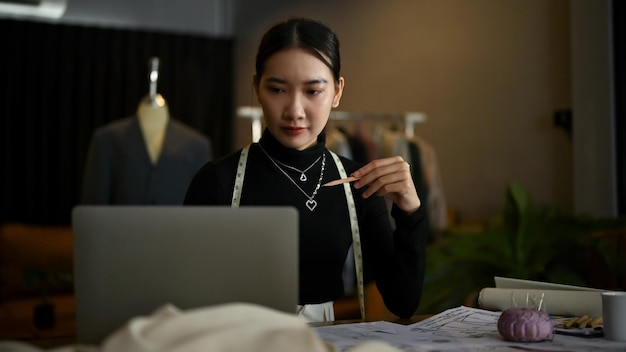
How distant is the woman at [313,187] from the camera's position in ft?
4.77

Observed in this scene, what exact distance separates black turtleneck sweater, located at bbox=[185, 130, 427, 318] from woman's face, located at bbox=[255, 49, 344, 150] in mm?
94

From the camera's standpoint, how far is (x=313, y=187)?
1.59 meters

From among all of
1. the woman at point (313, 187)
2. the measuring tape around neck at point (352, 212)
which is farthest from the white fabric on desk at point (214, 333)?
the measuring tape around neck at point (352, 212)

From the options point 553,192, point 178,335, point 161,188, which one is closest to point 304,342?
point 178,335

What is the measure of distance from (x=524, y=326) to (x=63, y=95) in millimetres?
5506

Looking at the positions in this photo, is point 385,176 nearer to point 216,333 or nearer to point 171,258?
point 171,258

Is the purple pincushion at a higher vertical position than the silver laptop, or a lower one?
lower

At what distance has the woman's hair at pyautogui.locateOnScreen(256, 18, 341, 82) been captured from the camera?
1.50 m

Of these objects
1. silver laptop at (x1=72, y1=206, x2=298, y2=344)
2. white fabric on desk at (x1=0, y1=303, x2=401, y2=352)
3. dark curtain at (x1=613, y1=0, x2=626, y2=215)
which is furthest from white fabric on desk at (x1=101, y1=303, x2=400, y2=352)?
dark curtain at (x1=613, y1=0, x2=626, y2=215)

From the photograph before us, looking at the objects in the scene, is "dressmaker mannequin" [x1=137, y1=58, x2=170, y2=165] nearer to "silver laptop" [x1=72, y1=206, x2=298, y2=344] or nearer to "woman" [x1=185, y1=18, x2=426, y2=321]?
"woman" [x1=185, y1=18, x2=426, y2=321]

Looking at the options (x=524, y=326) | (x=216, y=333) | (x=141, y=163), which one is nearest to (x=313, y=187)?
(x=524, y=326)

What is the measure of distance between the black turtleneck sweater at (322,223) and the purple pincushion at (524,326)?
40 centimetres

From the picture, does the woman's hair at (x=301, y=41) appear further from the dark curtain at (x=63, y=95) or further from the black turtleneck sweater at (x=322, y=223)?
the dark curtain at (x=63, y=95)

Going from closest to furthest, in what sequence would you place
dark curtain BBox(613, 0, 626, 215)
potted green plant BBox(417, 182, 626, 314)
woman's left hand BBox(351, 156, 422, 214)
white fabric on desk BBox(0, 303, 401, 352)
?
1. white fabric on desk BBox(0, 303, 401, 352)
2. woman's left hand BBox(351, 156, 422, 214)
3. potted green plant BBox(417, 182, 626, 314)
4. dark curtain BBox(613, 0, 626, 215)
